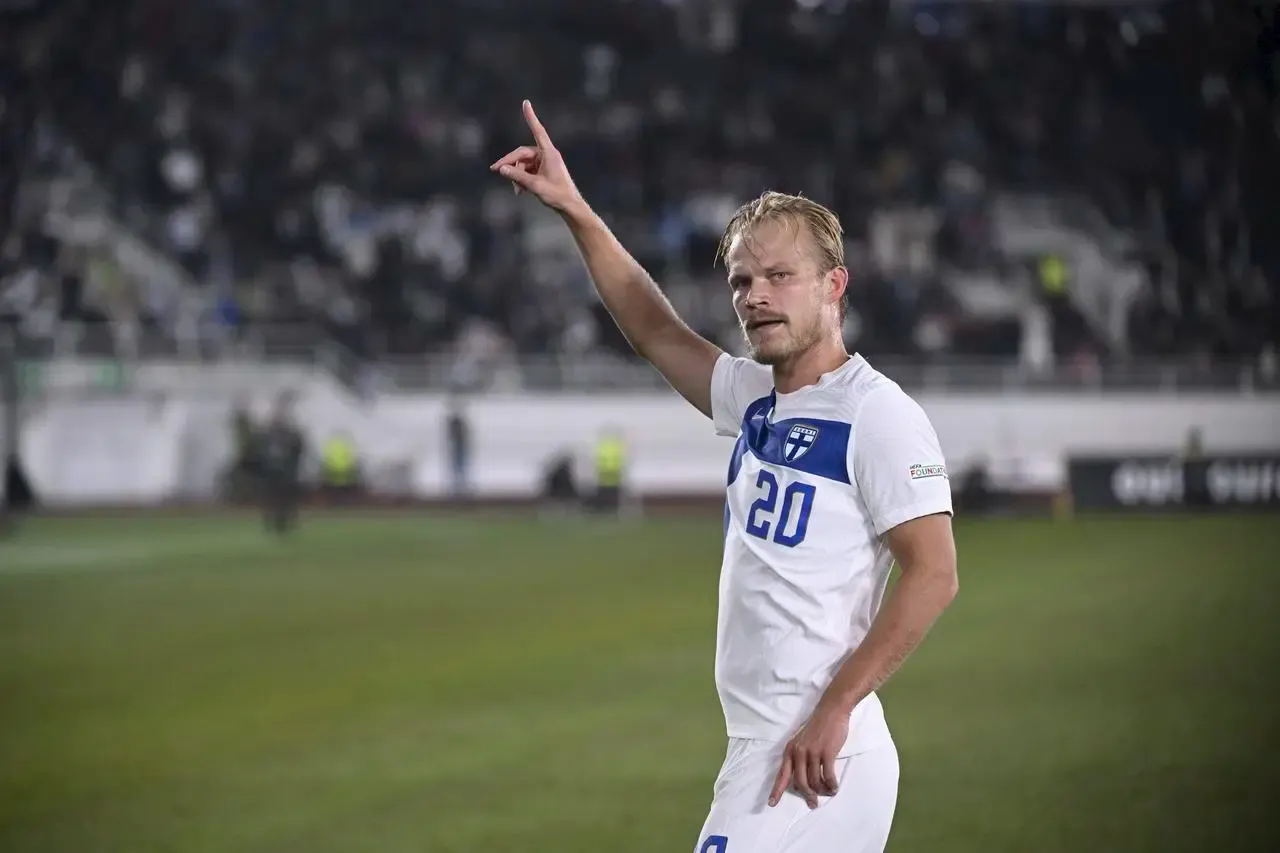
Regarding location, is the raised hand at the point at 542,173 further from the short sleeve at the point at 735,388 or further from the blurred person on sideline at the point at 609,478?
the blurred person on sideline at the point at 609,478

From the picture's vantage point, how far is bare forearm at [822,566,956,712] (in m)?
3.44

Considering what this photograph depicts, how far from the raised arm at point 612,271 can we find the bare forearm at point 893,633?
0.98 meters

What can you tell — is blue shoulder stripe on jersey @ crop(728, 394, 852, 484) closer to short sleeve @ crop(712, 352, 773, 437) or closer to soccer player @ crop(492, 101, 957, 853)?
soccer player @ crop(492, 101, 957, 853)

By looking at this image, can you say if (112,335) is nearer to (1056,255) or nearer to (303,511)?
(303,511)

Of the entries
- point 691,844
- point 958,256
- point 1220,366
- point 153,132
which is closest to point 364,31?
point 153,132

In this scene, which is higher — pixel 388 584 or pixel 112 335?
pixel 112 335

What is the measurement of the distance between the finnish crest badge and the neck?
13 cm

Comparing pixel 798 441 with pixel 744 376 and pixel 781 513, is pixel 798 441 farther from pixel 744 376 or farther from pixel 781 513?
pixel 744 376

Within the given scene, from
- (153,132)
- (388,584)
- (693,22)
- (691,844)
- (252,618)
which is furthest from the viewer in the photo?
(693,22)

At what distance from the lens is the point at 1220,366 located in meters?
33.3

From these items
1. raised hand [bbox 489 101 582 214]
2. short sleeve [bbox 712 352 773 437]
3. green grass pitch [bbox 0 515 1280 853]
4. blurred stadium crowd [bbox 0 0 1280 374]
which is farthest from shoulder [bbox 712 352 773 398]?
blurred stadium crowd [bbox 0 0 1280 374]

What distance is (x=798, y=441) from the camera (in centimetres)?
363

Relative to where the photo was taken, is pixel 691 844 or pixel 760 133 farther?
pixel 760 133

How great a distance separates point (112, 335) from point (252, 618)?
18813 millimetres
